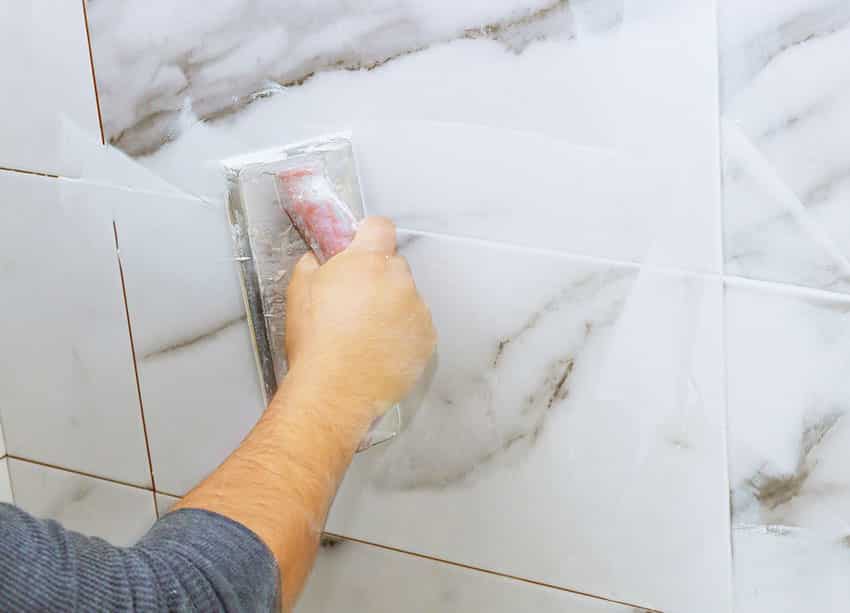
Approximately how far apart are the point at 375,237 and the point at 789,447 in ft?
1.21

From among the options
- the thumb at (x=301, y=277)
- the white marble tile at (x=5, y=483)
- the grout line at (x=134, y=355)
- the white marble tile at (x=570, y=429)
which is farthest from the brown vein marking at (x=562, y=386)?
the white marble tile at (x=5, y=483)

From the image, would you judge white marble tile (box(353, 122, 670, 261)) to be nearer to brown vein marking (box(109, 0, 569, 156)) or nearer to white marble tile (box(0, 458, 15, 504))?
brown vein marking (box(109, 0, 569, 156))

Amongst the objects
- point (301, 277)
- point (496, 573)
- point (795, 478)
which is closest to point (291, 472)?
point (301, 277)

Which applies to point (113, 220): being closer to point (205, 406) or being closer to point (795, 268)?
point (205, 406)

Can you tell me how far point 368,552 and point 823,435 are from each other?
448mm

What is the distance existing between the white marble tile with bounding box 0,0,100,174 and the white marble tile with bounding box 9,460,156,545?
14.4 inches

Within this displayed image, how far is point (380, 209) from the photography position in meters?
0.89

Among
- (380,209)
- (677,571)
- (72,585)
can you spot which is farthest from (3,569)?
Result: (677,571)

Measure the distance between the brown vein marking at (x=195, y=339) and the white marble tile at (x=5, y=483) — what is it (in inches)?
12.1

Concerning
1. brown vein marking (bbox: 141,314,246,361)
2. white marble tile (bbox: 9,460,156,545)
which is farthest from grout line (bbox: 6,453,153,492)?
brown vein marking (bbox: 141,314,246,361)

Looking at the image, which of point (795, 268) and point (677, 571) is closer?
point (795, 268)

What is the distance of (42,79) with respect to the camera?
0.99 m

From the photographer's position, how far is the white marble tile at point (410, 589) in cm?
94

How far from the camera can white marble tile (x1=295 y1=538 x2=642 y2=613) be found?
3.10 ft
